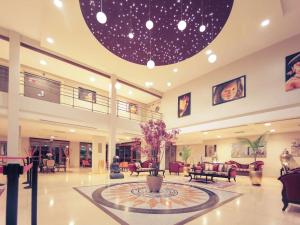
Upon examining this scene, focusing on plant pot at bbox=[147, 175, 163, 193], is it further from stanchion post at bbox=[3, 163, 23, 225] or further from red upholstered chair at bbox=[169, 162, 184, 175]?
red upholstered chair at bbox=[169, 162, 184, 175]

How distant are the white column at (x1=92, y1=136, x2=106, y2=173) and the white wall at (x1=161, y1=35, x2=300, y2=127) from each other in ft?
20.0

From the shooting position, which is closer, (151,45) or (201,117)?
(151,45)

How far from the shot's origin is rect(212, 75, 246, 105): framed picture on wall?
30.7 ft

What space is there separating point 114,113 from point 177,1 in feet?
23.9

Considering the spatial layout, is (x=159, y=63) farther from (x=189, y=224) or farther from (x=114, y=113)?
(x=189, y=224)

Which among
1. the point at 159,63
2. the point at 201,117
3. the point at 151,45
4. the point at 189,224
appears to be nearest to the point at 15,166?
the point at 189,224

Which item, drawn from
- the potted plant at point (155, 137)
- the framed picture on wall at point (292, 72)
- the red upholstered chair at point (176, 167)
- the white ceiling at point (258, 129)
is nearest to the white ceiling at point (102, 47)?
the framed picture on wall at point (292, 72)

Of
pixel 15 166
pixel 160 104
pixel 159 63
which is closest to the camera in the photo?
pixel 15 166

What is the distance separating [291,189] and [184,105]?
821 centimetres

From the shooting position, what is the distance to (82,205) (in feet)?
15.6

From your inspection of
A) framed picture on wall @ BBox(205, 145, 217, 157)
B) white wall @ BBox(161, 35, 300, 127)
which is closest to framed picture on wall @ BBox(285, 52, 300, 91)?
white wall @ BBox(161, 35, 300, 127)

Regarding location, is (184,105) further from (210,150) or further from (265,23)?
(265,23)

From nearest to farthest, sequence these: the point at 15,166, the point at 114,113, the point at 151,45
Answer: the point at 15,166
the point at 151,45
the point at 114,113

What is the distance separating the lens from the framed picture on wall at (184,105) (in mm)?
12148
